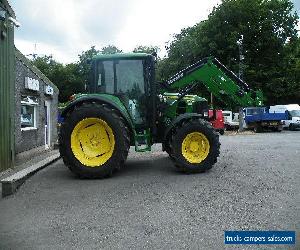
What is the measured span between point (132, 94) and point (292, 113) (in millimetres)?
25781

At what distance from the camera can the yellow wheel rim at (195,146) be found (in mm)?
9305

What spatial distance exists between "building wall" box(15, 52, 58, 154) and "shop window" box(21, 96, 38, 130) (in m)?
0.07

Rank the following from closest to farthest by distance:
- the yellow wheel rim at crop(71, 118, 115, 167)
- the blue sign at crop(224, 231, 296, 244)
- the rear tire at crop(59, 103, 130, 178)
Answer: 1. the blue sign at crop(224, 231, 296, 244)
2. the rear tire at crop(59, 103, 130, 178)
3. the yellow wheel rim at crop(71, 118, 115, 167)

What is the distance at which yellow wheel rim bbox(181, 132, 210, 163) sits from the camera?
9.30 m

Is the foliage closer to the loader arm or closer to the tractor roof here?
the loader arm

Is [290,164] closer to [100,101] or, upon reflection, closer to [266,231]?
[100,101]

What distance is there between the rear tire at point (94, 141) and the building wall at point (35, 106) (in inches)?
144

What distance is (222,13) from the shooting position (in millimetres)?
40906

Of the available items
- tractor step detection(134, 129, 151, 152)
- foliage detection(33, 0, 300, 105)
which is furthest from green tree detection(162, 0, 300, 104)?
tractor step detection(134, 129, 151, 152)

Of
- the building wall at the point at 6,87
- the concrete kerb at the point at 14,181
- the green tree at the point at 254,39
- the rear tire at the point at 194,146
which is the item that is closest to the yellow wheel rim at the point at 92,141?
the concrete kerb at the point at 14,181

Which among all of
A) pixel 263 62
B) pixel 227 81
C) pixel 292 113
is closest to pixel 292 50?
pixel 263 62

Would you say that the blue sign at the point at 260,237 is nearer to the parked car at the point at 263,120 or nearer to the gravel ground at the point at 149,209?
the gravel ground at the point at 149,209

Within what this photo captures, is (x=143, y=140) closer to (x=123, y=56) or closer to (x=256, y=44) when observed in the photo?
(x=123, y=56)

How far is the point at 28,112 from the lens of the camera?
1424 centimetres
